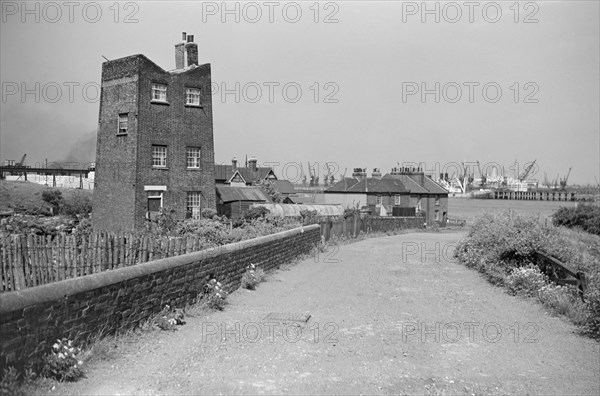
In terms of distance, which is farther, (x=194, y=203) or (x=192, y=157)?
(x=194, y=203)

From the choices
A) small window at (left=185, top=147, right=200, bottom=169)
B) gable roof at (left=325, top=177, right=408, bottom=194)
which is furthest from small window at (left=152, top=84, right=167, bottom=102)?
gable roof at (left=325, top=177, right=408, bottom=194)

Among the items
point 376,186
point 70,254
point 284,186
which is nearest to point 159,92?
point 70,254

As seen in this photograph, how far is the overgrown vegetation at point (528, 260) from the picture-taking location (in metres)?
10.6

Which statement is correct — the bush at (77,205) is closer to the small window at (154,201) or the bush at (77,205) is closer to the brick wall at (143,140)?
the brick wall at (143,140)

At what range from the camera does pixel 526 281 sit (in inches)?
545

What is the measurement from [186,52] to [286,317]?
26980 millimetres

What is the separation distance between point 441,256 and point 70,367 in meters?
19.7

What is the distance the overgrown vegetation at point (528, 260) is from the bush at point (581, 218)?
63.8 feet

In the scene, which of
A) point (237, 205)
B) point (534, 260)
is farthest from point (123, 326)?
point (237, 205)

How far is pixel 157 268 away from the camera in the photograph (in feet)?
29.3

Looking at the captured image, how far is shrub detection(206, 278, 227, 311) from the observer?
10.6m

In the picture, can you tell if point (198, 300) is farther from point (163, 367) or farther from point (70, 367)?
point (70, 367)

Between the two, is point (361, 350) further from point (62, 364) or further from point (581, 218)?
point (581, 218)

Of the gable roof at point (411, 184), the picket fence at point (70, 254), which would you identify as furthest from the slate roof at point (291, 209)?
the picket fence at point (70, 254)
